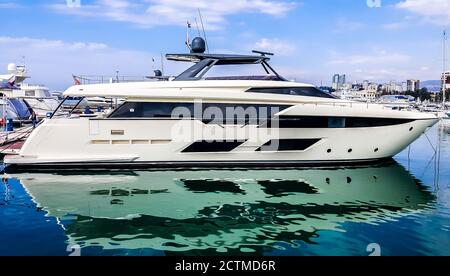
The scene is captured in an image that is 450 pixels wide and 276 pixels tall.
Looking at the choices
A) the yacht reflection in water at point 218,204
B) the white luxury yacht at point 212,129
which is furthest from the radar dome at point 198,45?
the yacht reflection in water at point 218,204

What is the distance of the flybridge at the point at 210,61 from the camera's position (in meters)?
14.4

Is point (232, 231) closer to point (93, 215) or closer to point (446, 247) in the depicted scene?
point (93, 215)

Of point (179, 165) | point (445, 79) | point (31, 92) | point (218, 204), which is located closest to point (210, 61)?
point (179, 165)

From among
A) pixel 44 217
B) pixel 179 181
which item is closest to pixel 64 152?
pixel 179 181

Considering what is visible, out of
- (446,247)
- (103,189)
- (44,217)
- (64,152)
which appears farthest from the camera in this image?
(64,152)

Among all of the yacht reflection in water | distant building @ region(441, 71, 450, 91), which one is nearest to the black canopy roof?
the yacht reflection in water

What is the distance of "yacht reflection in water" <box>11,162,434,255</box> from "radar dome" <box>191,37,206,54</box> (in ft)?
17.8

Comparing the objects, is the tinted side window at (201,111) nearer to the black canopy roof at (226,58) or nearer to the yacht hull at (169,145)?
the yacht hull at (169,145)

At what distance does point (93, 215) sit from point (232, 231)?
3.18 meters

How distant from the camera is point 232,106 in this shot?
13.3 metres

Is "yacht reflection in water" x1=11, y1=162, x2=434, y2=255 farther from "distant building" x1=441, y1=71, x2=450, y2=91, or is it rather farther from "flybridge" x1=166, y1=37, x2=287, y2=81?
"distant building" x1=441, y1=71, x2=450, y2=91

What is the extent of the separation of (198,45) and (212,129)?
439cm

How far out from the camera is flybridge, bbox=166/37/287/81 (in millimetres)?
14391
